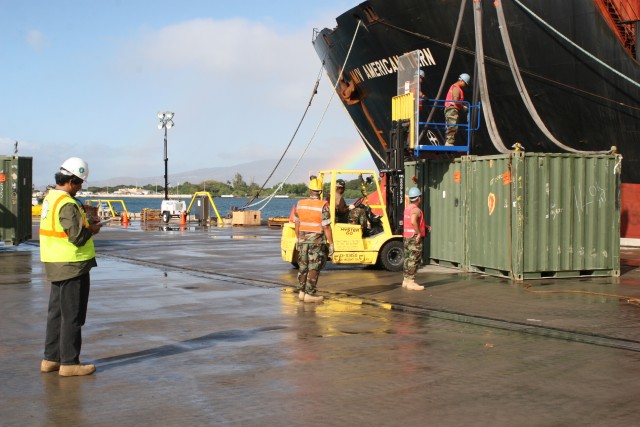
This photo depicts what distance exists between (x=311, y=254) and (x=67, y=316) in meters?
5.04

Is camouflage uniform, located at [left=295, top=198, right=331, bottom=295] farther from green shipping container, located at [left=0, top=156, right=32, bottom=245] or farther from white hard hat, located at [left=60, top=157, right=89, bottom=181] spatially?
green shipping container, located at [left=0, top=156, right=32, bottom=245]

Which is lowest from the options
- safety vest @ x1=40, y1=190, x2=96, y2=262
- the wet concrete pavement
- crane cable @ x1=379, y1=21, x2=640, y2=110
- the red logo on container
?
the wet concrete pavement

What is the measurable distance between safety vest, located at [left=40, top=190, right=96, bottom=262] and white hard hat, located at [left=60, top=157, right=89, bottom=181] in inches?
7.5

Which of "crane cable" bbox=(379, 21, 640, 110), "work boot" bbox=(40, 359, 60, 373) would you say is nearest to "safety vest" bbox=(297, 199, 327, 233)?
"work boot" bbox=(40, 359, 60, 373)

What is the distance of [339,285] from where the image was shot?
43.7ft

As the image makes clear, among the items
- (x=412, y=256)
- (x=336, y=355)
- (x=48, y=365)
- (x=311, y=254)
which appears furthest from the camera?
(x=412, y=256)

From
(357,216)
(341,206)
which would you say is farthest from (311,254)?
(357,216)

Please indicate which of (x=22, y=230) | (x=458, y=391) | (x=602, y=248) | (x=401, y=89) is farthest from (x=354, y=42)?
(x=458, y=391)

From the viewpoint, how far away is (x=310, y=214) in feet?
36.7

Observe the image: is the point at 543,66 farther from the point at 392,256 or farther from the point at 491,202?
the point at 392,256

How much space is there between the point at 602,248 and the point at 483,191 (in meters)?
2.43

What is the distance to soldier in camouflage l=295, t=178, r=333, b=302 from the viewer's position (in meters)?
11.1

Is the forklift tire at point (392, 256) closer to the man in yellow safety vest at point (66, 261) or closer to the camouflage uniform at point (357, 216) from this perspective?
the camouflage uniform at point (357, 216)

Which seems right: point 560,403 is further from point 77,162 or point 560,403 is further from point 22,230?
point 22,230
